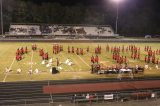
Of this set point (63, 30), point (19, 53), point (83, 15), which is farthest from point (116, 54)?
point (83, 15)

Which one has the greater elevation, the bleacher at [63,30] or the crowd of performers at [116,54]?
the bleacher at [63,30]

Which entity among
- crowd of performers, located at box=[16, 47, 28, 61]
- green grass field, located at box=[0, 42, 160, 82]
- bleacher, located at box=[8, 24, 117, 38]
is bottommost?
green grass field, located at box=[0, 42, 160, 82]

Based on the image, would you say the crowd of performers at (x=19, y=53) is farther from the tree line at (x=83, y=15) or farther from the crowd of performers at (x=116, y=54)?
the tree line at (x=83, y=15)

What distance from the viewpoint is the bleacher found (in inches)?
3179

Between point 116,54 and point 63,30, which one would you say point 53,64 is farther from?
point 63,30

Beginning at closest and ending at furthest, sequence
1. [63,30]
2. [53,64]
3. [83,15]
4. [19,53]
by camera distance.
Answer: [53,64], [19,53], [63,30], [83,15]

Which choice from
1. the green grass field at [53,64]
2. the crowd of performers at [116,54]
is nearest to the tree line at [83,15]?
the green grass field at [53,64]

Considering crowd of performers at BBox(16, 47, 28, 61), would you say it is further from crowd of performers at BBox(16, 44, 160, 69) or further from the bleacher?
the bleacher

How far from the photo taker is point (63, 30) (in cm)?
8425

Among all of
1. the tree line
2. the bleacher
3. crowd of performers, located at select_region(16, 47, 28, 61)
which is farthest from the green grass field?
the tree line

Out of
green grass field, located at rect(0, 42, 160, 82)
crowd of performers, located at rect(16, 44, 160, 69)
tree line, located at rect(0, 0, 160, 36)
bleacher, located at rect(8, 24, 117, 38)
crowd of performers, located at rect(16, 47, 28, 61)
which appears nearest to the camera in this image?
green grass field, located at rect(0, 42, 160, 82)

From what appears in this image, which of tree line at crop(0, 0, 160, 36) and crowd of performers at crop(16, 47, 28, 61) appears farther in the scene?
tree line at crop(0, 0, 160, 36)

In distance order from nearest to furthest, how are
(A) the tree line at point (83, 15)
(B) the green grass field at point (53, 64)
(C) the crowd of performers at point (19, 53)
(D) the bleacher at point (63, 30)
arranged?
Result: (B) the green grass field at point (53, 64), (C) the crowd of performers at point (19, 53), (D) the bleacher at point (63, 30), (A) the tree line at point (83, 15)

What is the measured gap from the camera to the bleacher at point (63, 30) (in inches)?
3179
